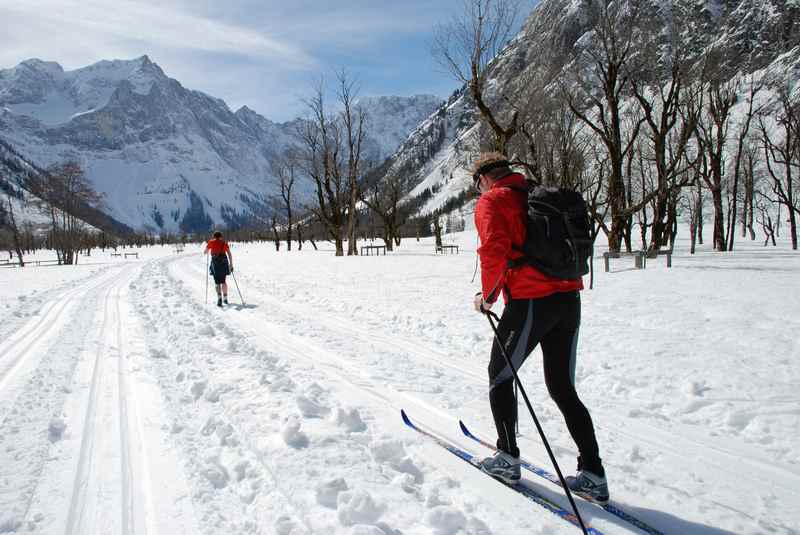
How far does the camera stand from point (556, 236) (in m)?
2.80

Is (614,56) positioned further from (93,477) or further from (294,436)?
(93,477)

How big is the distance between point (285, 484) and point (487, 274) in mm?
2103

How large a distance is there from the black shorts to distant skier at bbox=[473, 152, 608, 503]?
10.9 m

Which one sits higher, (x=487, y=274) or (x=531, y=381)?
(x=487, y=274)

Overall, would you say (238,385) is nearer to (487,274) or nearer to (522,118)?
(487,274)

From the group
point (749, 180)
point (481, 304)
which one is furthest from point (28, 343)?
point (749, 180)

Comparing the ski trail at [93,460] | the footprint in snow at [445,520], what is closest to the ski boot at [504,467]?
the footprint in snow at [445,520]

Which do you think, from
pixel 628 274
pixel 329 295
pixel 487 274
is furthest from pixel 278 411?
pixel 628 274

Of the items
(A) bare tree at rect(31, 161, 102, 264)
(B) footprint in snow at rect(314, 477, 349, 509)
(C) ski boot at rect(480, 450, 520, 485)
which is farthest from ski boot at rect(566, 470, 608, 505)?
(A) bare tree at rect(31, 161, 102, 264)

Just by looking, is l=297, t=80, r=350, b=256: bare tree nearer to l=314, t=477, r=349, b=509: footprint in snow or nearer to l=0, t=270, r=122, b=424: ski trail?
l=0, t=270, r=122, b=424: ski trail

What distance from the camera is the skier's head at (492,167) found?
3086mm

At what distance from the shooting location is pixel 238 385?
5277mm

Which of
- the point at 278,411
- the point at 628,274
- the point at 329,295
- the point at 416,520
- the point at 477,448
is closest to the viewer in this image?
the point at 416,520

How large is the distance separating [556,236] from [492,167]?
0.68 meters
